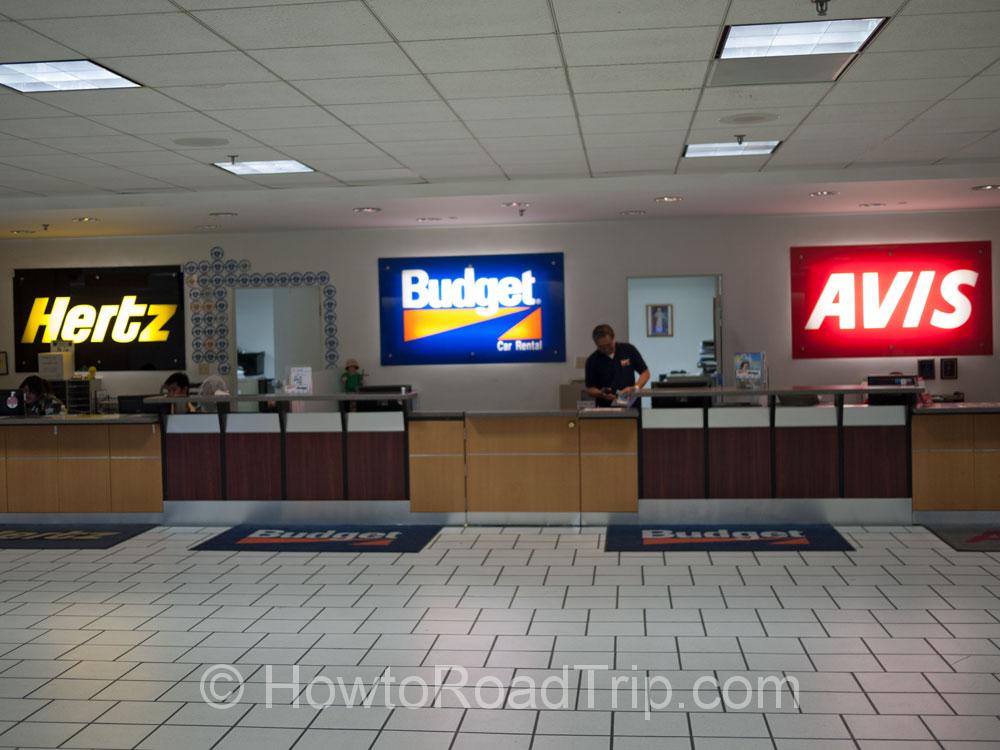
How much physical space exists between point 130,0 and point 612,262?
25.5ft

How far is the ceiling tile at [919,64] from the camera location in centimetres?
517

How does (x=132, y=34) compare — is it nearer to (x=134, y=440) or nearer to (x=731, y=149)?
(x=731, y=149)

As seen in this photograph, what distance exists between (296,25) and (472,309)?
718 centimetres

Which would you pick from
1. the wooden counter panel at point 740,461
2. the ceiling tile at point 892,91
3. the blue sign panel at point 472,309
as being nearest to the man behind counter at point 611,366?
the wooden counter panel at point 740,461

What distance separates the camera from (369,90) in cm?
570

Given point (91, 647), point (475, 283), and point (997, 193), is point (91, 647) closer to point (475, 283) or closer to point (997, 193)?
point (475, 283)

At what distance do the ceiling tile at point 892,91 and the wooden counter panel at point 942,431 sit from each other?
274 cm

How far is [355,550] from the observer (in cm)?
744

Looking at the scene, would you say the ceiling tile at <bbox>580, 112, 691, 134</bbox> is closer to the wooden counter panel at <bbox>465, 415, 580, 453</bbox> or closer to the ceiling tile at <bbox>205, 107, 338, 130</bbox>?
the ceiling tile at <bbox>205, 107, 338, 130</bbox>

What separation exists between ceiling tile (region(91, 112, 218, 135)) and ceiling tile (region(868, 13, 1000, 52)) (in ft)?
12.8

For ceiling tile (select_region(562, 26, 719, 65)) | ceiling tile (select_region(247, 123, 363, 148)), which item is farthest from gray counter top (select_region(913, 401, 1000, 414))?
ceiling tile (select_region(247, 123, 363, 148))

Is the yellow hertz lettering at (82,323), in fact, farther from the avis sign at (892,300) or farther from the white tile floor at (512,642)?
the avis sign at (892,300)

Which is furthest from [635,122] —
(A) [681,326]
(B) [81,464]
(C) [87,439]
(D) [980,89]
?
(A) [681,326]

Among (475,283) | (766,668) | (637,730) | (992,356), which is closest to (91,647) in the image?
(637,730)
